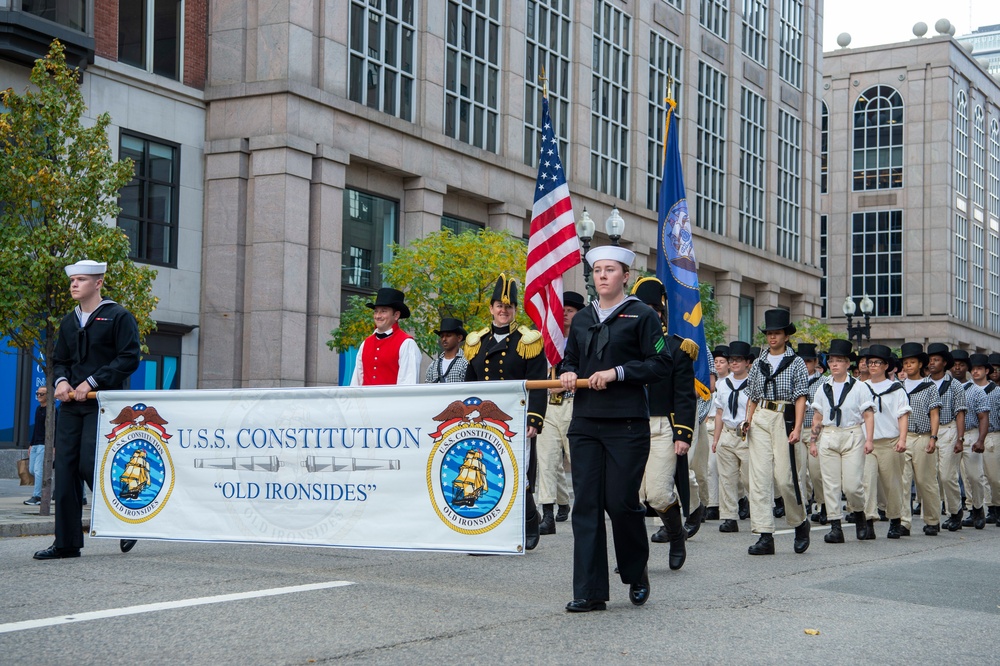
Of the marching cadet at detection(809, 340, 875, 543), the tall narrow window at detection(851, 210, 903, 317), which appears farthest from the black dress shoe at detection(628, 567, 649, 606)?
the tall narrow window at detection(851, 210, 903, 317)

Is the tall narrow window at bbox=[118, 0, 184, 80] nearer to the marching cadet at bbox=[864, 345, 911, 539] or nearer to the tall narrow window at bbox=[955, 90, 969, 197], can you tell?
the marching cadet at bbox=[864, 345, 911, 539]

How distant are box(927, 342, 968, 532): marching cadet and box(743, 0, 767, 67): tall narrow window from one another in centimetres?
3705

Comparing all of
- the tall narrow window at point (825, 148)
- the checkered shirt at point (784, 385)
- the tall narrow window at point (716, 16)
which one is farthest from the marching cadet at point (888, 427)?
the tall narrow window at point (825, 148)

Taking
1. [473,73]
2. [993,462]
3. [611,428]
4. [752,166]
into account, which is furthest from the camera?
[752,166]

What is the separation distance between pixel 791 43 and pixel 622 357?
5116 centimetres

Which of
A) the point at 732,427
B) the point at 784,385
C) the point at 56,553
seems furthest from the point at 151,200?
the point at 56,553

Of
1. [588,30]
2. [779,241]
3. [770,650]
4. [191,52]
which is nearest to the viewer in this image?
[770,650]

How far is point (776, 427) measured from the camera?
1187 cm

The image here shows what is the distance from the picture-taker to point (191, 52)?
93.5 feet

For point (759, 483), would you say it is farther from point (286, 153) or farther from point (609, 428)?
point (286, 153)

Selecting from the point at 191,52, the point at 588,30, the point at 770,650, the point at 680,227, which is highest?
the point at 588,30

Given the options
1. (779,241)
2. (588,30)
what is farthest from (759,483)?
(779,241)

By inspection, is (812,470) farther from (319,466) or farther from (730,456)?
(319,466)

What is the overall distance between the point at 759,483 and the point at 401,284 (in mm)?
15798
